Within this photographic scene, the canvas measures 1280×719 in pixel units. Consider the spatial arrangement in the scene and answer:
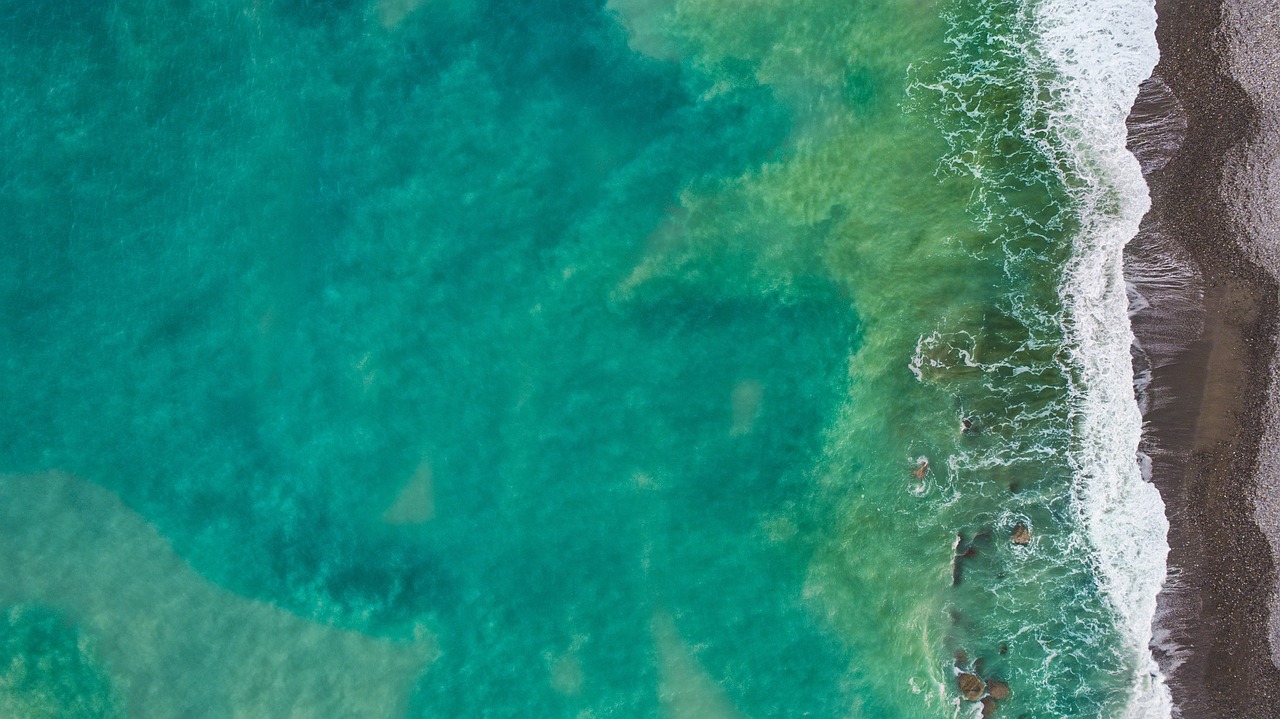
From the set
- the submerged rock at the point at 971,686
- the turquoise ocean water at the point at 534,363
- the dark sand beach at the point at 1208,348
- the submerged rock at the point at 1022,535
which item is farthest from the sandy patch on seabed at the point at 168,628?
the dark sand beach at the point at 1208,348

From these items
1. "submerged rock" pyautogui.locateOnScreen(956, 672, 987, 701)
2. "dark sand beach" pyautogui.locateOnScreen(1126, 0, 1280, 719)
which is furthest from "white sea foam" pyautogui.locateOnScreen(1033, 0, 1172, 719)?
"submerged rock" pyautogui.locateOnScreen(956, 672, 987, 701)

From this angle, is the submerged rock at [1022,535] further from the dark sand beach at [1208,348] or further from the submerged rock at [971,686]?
the submerged rock at [971,686]

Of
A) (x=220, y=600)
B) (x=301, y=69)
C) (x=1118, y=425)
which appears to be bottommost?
(x=220, y=600)

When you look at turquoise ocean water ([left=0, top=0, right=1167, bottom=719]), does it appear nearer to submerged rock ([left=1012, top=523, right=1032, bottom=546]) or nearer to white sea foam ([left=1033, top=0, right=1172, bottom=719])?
submerged rock ([left=1012, top=523, right=1032, bottom=546])

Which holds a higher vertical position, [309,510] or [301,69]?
[301,69]

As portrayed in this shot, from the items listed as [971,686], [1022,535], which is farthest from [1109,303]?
[971,686]

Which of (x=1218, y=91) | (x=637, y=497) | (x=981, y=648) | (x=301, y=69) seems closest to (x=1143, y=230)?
(x=1218, y=91)

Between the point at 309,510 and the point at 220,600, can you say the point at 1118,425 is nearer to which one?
the point at 309,510
